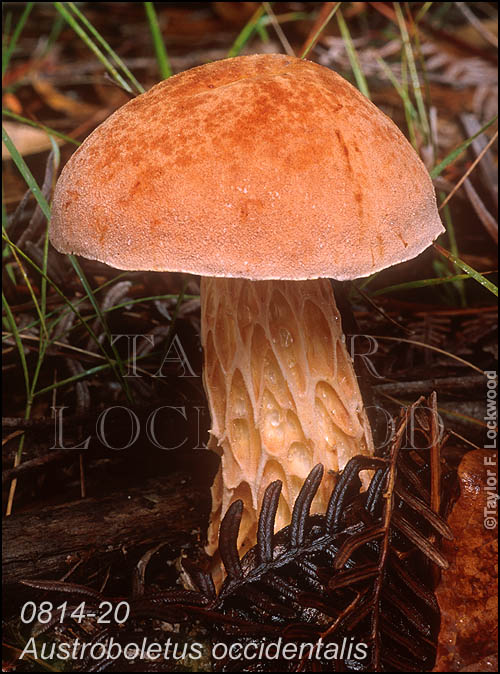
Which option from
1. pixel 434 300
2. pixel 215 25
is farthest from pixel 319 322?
pixel 215 25

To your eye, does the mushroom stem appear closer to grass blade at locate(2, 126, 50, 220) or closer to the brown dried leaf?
the brown dried leaf

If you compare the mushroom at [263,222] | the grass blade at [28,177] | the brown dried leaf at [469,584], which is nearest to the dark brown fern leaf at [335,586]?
the brown dried leaf at [469,584]

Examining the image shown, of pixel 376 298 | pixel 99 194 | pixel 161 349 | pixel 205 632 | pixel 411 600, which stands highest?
pixel 99 194

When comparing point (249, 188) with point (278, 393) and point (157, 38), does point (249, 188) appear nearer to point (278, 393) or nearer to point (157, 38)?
point (278, 393)

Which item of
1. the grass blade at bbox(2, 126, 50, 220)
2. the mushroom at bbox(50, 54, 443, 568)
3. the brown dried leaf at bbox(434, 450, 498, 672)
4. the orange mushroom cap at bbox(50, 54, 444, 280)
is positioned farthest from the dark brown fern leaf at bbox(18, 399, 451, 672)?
→ the grass blade at bbox(2, 126, 50, 220)

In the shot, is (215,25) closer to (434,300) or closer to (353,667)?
(434,300)

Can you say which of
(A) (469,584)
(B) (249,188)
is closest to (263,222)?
(B) (249,188)

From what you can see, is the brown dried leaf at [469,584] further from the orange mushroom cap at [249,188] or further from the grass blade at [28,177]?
the grass blade at [28,177]
